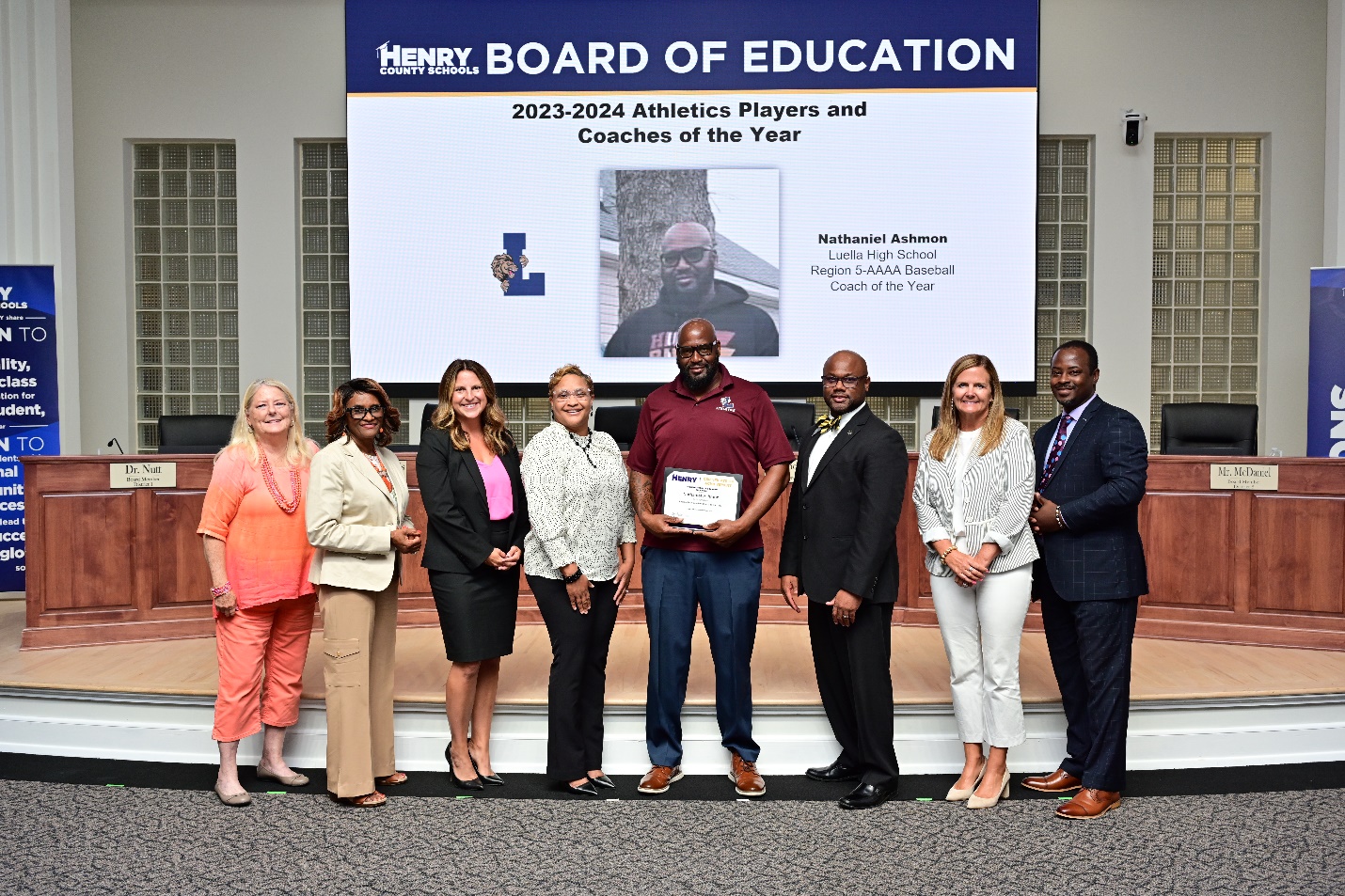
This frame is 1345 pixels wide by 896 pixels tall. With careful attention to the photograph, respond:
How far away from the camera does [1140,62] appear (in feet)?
26.8

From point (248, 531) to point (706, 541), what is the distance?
1.61 metres

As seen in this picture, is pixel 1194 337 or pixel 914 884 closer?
pixel 914 884

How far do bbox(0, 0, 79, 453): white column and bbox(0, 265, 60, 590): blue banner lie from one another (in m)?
0.84

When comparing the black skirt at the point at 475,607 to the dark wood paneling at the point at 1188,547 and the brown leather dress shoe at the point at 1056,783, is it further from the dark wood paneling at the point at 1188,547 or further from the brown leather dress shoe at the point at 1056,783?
the dark wood paneling at the point at 1188,547

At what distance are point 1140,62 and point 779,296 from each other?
11.9 ft

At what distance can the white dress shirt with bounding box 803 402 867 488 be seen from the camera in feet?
11.9

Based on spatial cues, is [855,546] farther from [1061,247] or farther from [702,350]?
[1061,247]

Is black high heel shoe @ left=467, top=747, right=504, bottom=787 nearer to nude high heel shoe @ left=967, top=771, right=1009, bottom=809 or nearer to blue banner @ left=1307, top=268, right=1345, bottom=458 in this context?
nude high heel shoe @ left=967, top=771, right=1009, bottom=809

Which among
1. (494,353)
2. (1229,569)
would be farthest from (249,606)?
(1229,569)

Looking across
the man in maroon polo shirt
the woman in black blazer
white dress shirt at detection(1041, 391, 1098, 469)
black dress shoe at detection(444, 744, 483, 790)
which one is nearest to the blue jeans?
the man in maroon polo shirt

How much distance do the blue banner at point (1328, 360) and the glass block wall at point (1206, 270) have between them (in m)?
1.45

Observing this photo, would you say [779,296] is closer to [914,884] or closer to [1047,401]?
[1047,401]

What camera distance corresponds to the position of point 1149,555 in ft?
17.7

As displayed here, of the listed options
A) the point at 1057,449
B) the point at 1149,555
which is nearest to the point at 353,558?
the point at 1057,449
